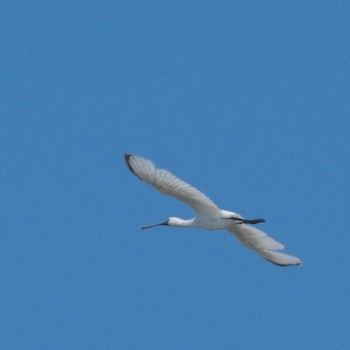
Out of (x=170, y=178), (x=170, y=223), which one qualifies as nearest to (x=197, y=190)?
(x=170, y=178)

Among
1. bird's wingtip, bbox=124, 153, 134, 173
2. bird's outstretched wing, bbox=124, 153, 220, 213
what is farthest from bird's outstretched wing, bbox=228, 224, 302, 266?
bird's wingtip, bbox=124, 153, 134, 173

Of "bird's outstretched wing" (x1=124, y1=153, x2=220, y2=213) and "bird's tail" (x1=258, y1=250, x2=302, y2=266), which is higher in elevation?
"bird's tail" (x1=258, y1=250, x2=302, y2=266)

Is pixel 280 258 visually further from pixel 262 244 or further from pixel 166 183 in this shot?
pixel 166 183

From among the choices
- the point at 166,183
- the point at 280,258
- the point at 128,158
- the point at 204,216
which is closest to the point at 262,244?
the point at 280,258

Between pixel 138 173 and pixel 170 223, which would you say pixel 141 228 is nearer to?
pixel 170 223

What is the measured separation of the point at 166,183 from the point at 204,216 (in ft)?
4.80

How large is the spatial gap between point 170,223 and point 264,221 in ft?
6.17

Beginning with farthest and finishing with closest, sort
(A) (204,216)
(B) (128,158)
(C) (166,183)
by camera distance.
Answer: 1. (A) (204,216)
2. (C) (166,183)
3. (B) (128,158)

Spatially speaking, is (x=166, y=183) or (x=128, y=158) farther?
(x=166, y=183)

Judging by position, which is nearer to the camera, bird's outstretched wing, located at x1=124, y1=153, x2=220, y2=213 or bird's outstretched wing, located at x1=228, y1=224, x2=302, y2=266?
bird's outstretched wing, located at x1=124, y1=153, x2=220, y2=213

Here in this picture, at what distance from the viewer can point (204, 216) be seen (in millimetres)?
22562

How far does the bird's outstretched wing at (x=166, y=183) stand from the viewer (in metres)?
21.0

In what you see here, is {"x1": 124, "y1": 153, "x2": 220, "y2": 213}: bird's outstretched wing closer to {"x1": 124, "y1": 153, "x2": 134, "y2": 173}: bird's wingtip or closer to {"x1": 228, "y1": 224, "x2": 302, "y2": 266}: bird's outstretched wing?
{"x1": 124, "y1": 153, "x2": 134, "y2": 173}: bird's wingtip

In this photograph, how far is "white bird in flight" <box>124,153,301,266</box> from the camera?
21.1 meters
